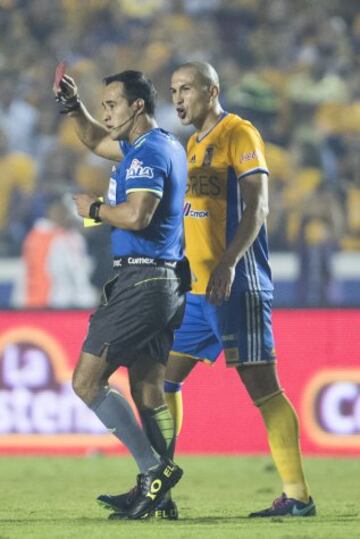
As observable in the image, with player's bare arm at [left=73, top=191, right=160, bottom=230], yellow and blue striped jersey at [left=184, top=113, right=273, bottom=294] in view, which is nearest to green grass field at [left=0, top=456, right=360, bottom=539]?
yellow and blue striped jersey at [left=184, top=113, right=273, bottom=294]

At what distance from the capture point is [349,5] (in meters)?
14.4

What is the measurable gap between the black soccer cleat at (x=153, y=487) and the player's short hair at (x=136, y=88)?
1.56m

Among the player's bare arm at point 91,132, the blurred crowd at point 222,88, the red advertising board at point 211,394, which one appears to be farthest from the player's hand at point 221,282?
Result: the blurred crowd at point 222,88

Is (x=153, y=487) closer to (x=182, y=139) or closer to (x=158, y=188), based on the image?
(x=158, y=188)

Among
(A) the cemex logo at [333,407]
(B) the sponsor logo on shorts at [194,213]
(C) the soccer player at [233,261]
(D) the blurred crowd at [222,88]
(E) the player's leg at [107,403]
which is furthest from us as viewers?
(D) the blurred crowd at [222,88]

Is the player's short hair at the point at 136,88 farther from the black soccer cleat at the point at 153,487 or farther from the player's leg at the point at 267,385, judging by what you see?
the black soccer cleat at the point at 153,487

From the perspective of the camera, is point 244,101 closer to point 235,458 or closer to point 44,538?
point 235,458

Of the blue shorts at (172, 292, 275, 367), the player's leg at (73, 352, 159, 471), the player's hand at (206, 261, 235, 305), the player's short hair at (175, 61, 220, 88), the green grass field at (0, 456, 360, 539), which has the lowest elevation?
the green grass field at (0, 456, 360, 539)

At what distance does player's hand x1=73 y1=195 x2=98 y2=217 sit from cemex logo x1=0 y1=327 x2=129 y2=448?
14.1ft

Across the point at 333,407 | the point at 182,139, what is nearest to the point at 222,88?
the point at 182,139

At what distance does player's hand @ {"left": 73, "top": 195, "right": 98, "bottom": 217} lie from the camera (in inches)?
210

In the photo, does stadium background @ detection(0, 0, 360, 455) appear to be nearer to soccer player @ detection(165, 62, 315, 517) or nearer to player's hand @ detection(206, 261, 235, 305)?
soccer player @ detection(165, 62, 315, 517)

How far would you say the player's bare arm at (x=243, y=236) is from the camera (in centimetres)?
550

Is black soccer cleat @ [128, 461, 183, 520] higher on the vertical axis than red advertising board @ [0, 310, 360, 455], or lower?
lower
